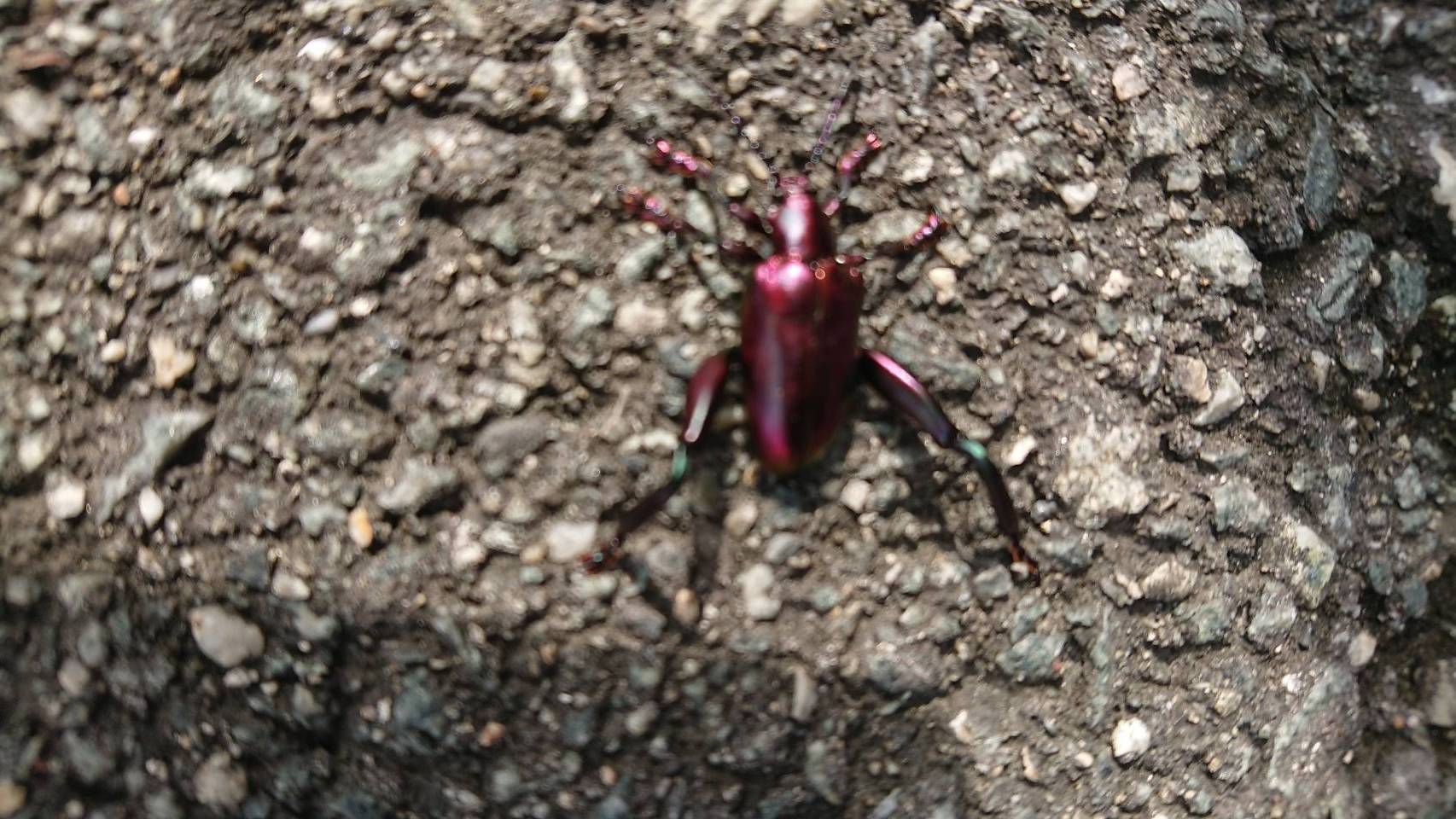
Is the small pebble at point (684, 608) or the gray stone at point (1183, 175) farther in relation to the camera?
the gray stone at point (1183, 175)

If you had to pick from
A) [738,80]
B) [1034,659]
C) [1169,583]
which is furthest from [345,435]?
[1169,583]

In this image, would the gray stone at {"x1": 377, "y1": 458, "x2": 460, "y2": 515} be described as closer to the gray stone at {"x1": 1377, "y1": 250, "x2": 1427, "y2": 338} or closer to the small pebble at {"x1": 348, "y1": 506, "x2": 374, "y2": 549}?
the small pebble at {"x1": 348, "y1": 506, "x2": 374, "y2": 549}

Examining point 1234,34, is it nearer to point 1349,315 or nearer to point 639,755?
point 1349,315

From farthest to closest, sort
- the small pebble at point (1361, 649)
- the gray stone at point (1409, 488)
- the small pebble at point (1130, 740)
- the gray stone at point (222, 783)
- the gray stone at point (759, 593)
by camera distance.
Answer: the gray stone at point (1409, 488) < the small pebble at point (1361, 649) < the small pebble at point (1130, 740) < the gray stone at point (222, 783) < the gray stone at point (759, 593)

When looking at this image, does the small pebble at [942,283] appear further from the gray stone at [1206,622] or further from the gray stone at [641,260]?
the gray stone at [1206,622]

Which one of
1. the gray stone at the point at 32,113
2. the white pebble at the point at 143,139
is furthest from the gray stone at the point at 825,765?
the gray stone at the point at 32,113

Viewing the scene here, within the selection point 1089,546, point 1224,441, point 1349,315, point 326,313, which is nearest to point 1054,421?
point 1089,546
